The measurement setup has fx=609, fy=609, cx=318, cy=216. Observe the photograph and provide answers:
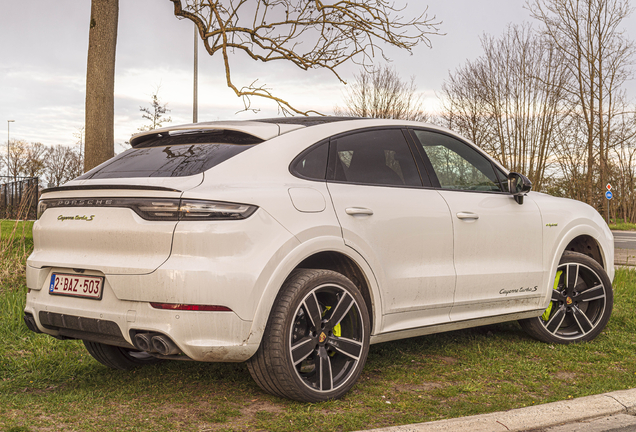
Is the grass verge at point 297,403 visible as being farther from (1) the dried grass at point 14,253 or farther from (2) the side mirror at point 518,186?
(1) the dried grass at point 14,253

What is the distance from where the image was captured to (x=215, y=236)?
311 cm

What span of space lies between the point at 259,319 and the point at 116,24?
19.0ft

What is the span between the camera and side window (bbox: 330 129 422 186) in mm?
3938

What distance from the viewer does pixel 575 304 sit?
5383 mm

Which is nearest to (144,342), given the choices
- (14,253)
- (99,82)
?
(99,82)

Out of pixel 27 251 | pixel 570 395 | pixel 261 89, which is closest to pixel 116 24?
pixel 261 89

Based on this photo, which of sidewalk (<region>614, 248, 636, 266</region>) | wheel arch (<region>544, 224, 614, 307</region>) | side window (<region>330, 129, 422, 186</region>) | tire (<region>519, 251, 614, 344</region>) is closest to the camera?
side window (<region>330, 129, 422, 186</region>)

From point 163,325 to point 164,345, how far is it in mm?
110

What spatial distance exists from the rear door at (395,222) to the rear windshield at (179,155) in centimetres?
65

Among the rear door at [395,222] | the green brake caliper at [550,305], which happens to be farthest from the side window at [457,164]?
the green brake caliper at [550,305]

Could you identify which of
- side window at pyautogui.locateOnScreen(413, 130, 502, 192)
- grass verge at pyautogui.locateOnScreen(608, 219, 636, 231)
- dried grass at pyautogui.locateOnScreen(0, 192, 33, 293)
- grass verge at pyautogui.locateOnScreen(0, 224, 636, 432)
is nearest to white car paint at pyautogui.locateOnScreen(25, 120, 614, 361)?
side window at pyautogui.locateOnScreen(413, 130, 502, 192)

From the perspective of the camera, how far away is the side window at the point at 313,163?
367cm

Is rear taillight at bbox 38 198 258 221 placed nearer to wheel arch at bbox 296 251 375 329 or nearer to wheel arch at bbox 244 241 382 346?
wheel arch at bbox 244 241 382 346

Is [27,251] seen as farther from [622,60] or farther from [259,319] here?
[622,60]
